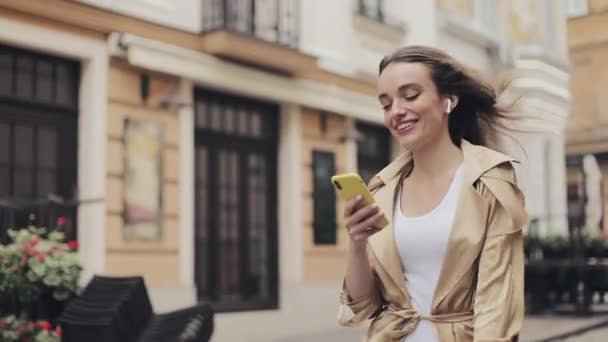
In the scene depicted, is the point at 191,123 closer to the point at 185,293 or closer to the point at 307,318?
the point at 185,293

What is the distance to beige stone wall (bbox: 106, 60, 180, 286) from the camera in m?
9.78

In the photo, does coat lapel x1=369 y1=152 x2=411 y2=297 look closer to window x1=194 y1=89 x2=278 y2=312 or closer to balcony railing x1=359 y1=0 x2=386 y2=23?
window x1=194 y1=89 x2=278 y2=312

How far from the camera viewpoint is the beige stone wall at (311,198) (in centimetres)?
1273

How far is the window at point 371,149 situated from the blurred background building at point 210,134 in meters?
0.03

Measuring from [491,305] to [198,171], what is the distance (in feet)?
31.3

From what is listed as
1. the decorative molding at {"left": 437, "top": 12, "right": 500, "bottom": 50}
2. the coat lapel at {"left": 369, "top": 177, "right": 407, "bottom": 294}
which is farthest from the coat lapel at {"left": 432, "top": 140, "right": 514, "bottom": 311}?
the decorative molding at {"left": 437, "top": 12, "right": 500, "bottom": 50}

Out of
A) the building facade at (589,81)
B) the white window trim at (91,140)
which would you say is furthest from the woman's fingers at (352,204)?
the building facade at (589,81)

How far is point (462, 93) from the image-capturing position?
91.3 inches

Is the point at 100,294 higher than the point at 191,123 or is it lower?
lower

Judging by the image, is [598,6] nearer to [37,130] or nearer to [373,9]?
[373,9]

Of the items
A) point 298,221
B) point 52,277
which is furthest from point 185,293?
point 52,277

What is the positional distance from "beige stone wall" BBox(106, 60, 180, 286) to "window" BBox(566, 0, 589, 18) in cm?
2026

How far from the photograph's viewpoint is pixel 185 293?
10547 mm

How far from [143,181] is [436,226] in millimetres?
8351
